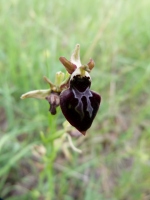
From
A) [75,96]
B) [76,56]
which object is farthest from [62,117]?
[75,96]

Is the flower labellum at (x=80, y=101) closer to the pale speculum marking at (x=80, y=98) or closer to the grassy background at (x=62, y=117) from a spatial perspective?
the pale speculum marking at (x=80, y=98)

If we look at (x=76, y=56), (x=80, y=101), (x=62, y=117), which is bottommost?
(x=62, y=117)

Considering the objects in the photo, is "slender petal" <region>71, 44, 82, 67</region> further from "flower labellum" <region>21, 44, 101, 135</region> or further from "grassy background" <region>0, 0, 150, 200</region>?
"grassy background" <region>0, 0, 150, 200</region>

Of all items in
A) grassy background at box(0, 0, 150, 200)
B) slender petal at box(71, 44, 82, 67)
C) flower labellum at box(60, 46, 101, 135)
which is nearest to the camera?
flower labellum at box(60, 46, 101, 135)

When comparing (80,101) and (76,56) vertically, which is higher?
(76,56)

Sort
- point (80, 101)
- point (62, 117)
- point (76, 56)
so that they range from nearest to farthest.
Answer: point (80, 101) → point (76, 56) → point (62, 117)

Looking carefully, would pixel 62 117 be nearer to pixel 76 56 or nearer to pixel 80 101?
pixel 76 56

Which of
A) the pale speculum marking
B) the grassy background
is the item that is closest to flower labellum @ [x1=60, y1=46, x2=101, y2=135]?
the pale speculum marking

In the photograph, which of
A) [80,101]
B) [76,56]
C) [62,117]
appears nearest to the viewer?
[80,101]

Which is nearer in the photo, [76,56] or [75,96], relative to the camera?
[75,96]
